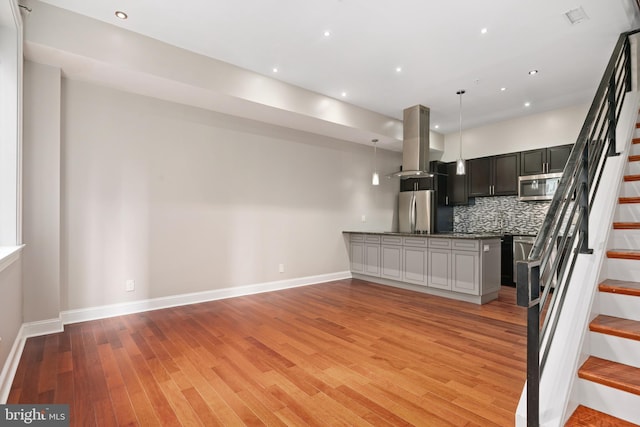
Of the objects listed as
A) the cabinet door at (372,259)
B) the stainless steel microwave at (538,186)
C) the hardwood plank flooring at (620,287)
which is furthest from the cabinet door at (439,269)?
the hardwood plank flooring at (620,287)

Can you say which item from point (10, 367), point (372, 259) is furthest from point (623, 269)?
point (10, 367)

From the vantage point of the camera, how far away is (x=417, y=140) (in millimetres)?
5441

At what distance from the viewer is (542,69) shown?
4.07 meters

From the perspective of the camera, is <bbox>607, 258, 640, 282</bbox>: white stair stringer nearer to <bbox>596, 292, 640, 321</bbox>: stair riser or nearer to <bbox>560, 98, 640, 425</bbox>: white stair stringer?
<bbox>560, 98, 640, 425</bbox>: white stair stringer

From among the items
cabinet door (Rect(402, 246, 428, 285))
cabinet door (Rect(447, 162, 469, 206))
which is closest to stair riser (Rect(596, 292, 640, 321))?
cabinet door (Rect(402, 246, 428, 285))

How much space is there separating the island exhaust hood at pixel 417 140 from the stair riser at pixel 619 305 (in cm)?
386

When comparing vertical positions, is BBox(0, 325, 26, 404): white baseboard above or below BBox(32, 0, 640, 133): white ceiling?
below

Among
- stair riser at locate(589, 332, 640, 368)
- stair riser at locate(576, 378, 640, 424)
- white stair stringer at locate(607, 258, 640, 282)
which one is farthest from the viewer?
white stair stringer at locate(607, 258, 640, 282)

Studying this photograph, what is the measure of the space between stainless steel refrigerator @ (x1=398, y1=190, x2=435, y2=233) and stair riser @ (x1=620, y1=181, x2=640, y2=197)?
4.11m

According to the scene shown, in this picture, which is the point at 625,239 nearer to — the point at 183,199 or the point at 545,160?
the point at 545,160

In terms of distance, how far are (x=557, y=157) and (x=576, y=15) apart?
296cm

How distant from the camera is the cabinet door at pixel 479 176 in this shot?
629 cm

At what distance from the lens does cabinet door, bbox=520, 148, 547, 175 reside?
5507 millimetres

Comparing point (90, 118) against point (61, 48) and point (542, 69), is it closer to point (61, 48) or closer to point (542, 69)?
point (61, 48)
